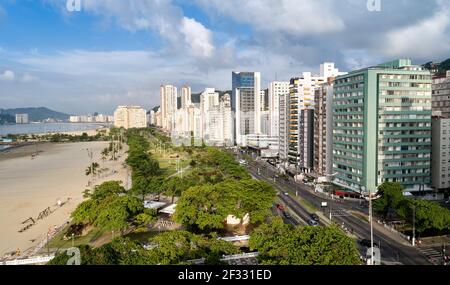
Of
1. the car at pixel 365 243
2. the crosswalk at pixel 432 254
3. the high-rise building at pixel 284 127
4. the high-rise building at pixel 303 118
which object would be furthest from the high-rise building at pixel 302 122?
the crosswalk at pixel 432 254

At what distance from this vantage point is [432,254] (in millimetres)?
11062

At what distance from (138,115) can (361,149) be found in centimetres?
8853

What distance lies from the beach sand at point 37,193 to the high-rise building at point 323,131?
13273 mm

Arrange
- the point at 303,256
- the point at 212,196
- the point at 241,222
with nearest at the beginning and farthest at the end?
the point at 303,256
the point at 212,196
the point at 241,222

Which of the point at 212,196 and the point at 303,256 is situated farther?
the point at 212,196

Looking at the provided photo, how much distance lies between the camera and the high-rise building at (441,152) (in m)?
19.5

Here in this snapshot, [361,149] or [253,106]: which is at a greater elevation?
[253,106]

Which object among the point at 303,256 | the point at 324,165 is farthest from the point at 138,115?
the point at 303,256

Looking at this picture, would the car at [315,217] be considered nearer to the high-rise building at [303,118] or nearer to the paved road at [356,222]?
the paved road at [356,222]

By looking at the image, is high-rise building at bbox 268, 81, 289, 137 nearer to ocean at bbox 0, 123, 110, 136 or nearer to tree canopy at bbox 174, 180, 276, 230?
tree canopy at bbox 174, 180, 276, 230

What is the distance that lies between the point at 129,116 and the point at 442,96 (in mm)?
86512

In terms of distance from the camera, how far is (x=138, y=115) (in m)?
102

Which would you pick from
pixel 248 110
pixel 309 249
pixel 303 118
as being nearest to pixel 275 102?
pixel 248 110

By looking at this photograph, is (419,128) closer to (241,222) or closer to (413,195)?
(413,195)
